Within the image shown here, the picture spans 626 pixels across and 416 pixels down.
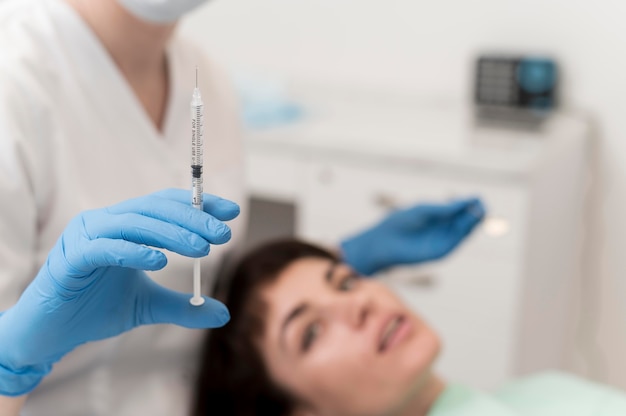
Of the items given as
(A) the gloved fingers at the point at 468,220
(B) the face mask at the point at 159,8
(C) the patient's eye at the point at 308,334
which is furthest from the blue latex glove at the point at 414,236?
(B) the face mask at the point at 159,8

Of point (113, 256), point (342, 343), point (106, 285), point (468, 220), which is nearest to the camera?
point (113, 256)

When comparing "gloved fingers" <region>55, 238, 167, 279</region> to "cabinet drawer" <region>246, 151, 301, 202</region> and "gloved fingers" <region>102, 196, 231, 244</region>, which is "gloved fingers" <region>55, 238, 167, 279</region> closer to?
"gloved fingers" <region>102, 196, 231, 244</region>

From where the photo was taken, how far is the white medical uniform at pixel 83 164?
83 cm

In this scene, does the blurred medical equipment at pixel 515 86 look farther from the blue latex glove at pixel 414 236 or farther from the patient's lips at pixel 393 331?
the patient's lips at pixel 393 331

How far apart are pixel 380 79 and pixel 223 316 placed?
139 centimetres

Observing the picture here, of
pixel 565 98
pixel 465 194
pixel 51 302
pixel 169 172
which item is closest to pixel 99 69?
pixel 169 172

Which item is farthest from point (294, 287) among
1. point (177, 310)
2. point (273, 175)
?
point (273, 175)

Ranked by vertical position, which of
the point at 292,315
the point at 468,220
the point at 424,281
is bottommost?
the point at 424,281

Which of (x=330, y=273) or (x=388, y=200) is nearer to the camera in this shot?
(x=330, y=273)

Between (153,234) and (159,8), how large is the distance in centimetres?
31

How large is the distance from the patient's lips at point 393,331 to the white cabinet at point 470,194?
33cm

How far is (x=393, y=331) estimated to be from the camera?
1.09 meters

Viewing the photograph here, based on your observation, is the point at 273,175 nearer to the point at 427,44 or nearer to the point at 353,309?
the point at 427,44

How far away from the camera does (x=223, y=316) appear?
0.70 meters
